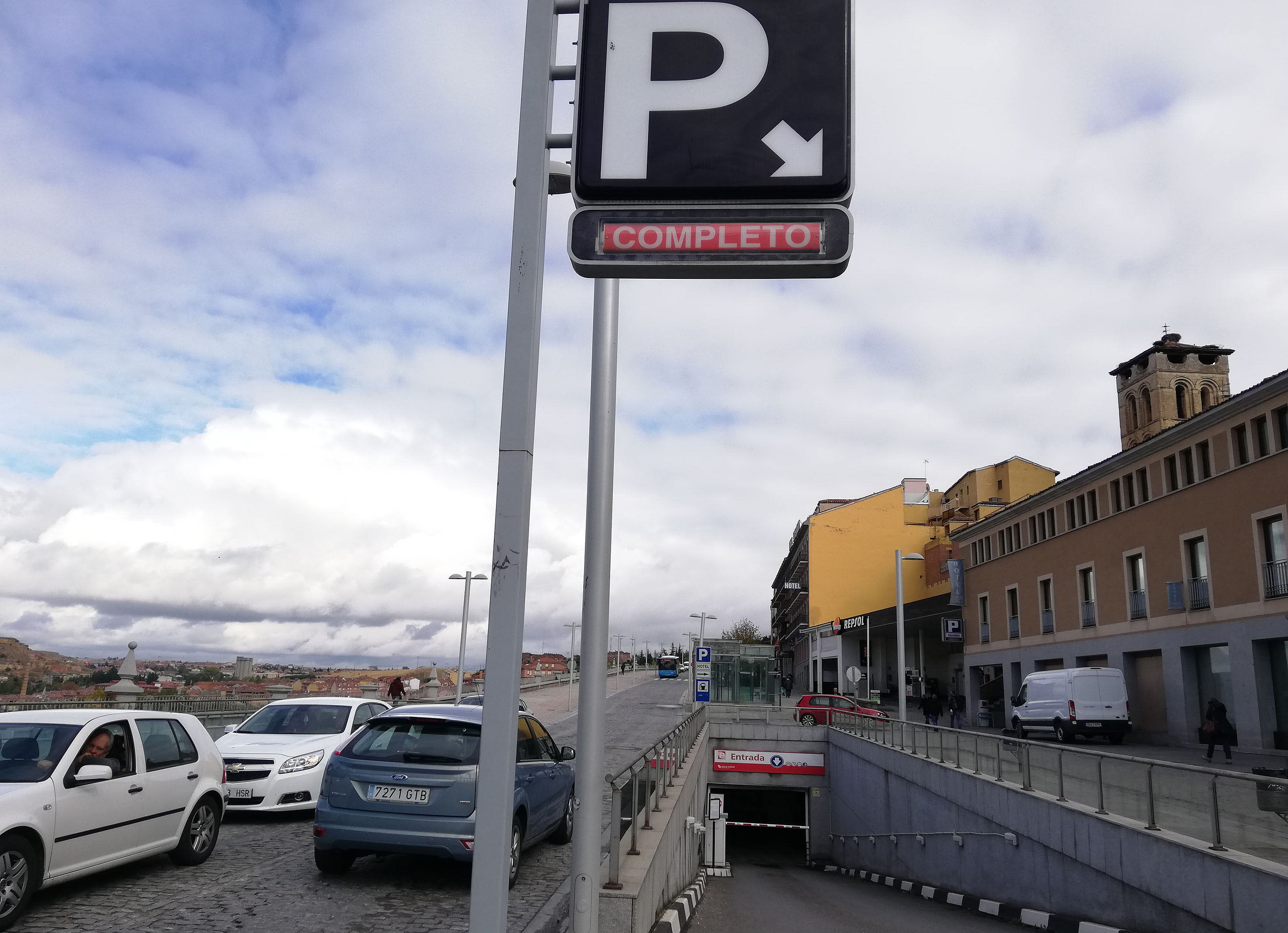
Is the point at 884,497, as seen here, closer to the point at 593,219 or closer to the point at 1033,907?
the point at 1033,907

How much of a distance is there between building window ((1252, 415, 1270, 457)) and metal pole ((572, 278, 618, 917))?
26.2m

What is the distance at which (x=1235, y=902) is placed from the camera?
930 cm

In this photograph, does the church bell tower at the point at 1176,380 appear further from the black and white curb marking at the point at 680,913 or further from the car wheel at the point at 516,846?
the car wheel at the point at 516,846

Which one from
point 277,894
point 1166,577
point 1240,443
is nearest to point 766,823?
point 1166,577

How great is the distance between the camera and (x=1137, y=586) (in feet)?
113

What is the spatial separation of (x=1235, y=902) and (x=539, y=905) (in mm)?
6690

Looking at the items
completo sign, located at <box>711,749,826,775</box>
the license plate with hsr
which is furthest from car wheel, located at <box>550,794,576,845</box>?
completo sign, located at <box>711,749,826,775</box>

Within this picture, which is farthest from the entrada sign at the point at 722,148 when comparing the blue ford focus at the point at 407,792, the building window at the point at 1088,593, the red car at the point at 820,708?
the building window at the point at 1088,593

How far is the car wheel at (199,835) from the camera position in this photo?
30.8 ft

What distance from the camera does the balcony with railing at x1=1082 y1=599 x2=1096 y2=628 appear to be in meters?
37.3

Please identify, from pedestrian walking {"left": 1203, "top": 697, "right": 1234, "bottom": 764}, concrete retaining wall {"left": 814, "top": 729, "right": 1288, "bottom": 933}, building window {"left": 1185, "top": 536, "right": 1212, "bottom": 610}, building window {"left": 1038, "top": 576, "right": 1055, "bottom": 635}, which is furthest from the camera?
building window {"left": 1038, "top": 576, "right": 1055, "bottom": 635}

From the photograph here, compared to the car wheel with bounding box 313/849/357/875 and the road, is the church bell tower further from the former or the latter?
the car wheel with bounding box 313/849/357/875

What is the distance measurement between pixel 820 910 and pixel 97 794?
11.7 metres

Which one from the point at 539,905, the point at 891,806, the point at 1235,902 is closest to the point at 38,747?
the point at 539,905
